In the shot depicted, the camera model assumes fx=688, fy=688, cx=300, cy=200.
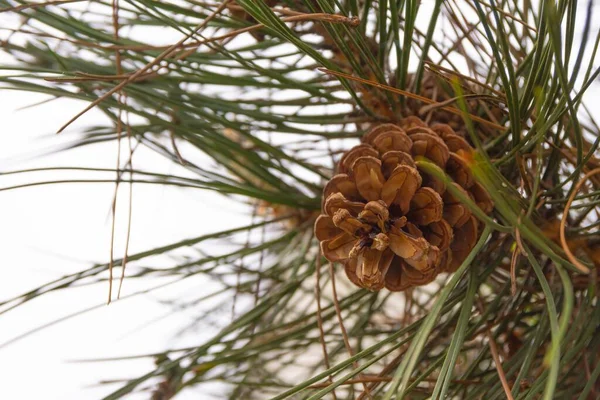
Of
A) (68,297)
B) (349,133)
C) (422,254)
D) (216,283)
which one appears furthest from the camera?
(68,297)

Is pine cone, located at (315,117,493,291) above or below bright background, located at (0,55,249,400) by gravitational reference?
below

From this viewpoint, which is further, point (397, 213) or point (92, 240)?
point (92, 240)

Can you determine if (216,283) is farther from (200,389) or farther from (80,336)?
(80,336)

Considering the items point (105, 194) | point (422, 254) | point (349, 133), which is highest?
point (105, 194)

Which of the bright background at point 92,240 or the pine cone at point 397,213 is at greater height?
the bright background at point 92,240

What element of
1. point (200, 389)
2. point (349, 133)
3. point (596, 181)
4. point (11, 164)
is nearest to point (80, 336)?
point (200, 389)

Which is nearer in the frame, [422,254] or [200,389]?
[422,254]

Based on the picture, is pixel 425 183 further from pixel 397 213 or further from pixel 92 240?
pixel 92 240

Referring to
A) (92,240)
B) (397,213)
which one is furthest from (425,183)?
(92,240)
